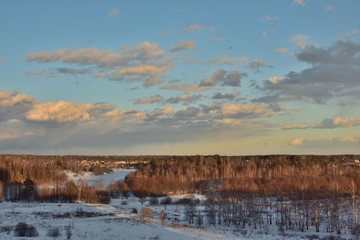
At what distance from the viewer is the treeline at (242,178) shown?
120m

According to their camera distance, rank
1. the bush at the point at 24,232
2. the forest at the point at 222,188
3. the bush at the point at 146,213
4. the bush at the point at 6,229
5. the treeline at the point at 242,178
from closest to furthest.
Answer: the bush at the point at 24,232, the bush at the point at 6,229, the bush at the point at 146,213, the forest at the point at 222,188, the treeline at the point at 242,178

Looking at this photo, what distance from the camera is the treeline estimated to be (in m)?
120

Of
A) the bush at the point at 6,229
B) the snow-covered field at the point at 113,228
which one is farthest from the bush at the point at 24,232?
the bush at the point at 6,229

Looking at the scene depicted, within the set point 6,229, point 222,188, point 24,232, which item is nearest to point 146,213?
point 6,229

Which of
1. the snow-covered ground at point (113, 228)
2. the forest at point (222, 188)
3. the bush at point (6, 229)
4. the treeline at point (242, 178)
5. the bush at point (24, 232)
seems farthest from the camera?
the treeline at point (242, 178)

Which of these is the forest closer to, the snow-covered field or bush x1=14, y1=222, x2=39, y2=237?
the snow-covered field

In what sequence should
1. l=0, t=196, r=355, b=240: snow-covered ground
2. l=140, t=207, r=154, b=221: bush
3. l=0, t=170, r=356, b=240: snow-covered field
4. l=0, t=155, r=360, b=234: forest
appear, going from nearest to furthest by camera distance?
1. l=0, t=170, r=356, b=240: snow-covered field
2. l=0, t=196, r=355, b=240: snow-covered ground
3. l=140, t=207, r=154, b=221: bush
4. l=0, t=155, r=360, b=234: forest

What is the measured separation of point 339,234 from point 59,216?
50813mm

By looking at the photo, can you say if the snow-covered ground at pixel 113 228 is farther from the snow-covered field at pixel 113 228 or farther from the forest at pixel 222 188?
the forest at pixel 222 188

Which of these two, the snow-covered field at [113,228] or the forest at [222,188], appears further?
the forest at [222,188]

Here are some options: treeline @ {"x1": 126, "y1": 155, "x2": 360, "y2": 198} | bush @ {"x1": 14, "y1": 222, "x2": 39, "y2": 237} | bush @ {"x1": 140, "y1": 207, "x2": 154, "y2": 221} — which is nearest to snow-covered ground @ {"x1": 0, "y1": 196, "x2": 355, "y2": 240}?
bush @ {"x1": 14, "y1": 222, "x2": 39, "y2": 237}

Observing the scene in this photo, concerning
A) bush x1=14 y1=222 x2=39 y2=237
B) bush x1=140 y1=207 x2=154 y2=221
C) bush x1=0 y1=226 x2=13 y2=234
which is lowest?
bush x1=140 y1=207 x2=154 y2=221

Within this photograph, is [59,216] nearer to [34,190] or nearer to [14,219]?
[14,219]

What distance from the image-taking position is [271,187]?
12112 centimetres
